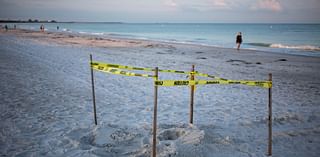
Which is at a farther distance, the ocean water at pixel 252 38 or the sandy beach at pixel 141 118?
the ocean water at pixel 252 38

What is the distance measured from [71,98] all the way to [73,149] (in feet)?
11.3

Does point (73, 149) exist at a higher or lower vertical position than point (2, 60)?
lower

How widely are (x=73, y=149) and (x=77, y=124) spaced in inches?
50.2

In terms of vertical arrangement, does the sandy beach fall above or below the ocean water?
below

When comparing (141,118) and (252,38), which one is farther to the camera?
(252,38)

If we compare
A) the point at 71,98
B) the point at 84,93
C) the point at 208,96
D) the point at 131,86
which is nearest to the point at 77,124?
the point at 71,98

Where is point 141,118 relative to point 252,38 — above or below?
below

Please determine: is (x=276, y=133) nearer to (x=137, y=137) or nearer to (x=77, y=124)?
(x=137, y=137)

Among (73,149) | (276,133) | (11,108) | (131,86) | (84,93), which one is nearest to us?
(73,149)

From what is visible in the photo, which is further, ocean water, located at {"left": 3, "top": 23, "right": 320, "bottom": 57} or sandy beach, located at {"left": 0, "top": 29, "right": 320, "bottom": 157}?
ocean water, located at {"left": 3, "top": 23, "right": 320, "bottom": 57}

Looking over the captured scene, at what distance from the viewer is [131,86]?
9664 mm

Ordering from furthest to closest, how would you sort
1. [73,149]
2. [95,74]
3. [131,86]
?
[95,74]
[131,86]
[73,149]

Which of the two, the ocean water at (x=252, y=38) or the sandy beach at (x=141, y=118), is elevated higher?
the ocean water at (x=252, y=38)

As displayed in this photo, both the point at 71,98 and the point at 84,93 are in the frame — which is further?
the point at 84,93
